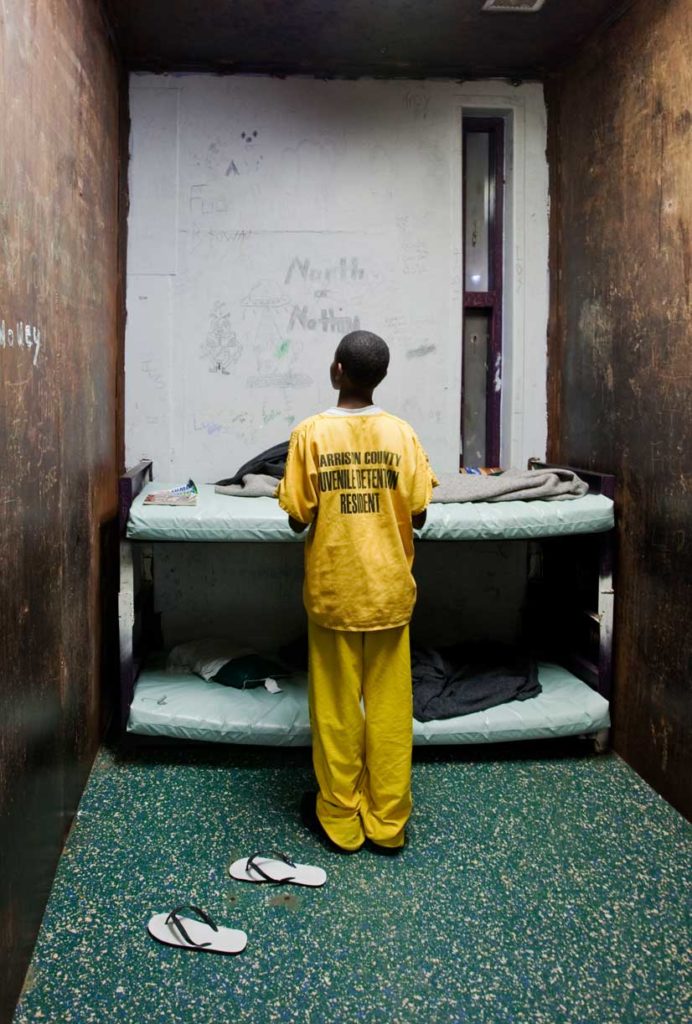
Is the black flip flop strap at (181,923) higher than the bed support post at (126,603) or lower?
lower

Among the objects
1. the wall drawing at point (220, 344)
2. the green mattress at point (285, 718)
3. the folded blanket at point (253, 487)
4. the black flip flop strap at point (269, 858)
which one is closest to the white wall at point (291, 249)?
the wall drawing at point (220, 344)

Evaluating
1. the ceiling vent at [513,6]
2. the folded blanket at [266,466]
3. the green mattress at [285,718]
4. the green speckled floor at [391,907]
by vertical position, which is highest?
the ceiling vent at [513,6]

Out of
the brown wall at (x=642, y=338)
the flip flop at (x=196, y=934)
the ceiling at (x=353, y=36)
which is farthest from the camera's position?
the ceiling at (x=353, y=36)

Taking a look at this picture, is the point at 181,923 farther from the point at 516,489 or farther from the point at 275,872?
the point at 516,489

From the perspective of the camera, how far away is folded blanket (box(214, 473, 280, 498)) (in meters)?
2.76

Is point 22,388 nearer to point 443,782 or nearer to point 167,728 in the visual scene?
point 167,728

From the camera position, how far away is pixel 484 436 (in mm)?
3561

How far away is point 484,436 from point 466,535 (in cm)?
119

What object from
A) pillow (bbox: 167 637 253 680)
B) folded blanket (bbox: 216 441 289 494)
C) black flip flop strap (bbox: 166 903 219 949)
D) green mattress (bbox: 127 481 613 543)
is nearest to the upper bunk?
green mattress (bbox: 127 481 613 543)

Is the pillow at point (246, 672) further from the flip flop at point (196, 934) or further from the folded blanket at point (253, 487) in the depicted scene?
the flip flop at point (196, 934)

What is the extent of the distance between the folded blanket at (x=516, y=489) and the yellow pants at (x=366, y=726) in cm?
79

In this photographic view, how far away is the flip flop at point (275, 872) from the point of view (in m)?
1.90

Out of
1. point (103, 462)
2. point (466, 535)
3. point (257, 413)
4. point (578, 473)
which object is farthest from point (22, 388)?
point (578, 473)

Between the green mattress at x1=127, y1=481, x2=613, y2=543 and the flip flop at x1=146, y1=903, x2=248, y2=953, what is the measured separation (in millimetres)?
1172
